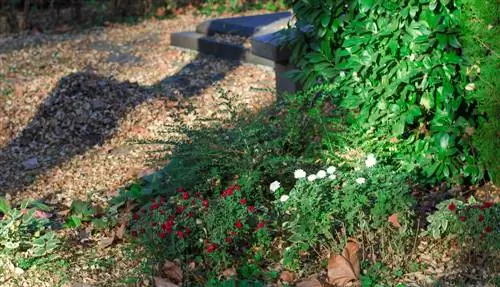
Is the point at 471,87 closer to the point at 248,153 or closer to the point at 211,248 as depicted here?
the point at 248,153

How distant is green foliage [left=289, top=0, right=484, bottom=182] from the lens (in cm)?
511

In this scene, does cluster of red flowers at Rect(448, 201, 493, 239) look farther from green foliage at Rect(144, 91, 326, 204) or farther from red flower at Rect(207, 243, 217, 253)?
red flower at Rect(207, 243, 217, 253)

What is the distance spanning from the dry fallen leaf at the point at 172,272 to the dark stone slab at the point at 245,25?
5.43 m

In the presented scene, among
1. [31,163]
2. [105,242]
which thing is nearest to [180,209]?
[105,242]

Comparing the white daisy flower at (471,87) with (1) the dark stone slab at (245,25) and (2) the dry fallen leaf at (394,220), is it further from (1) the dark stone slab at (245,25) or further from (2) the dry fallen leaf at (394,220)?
(1) the dark stone slab at (245,25)

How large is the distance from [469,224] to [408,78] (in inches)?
43.8

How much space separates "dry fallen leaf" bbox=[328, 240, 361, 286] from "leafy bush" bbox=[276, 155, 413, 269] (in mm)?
75

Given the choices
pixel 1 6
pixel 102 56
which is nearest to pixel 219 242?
pixel 102 56

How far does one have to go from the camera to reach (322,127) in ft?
18.7

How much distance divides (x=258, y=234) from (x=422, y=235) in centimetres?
85

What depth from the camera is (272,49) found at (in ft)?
22.4

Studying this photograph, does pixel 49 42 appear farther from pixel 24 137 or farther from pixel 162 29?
pixel 24 137

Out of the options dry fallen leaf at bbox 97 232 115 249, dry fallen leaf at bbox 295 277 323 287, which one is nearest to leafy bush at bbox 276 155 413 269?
dry fallen leaf at bbox 295 277 323 287

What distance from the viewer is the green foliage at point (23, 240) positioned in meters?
4.88
